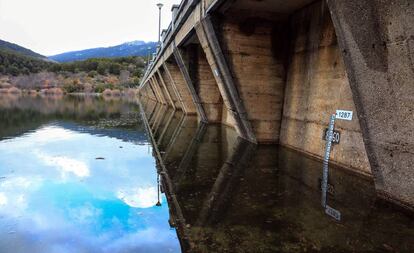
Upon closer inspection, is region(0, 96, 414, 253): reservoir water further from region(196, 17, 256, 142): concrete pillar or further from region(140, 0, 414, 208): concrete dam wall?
region(196, 17, 256, 142): concrete pillar

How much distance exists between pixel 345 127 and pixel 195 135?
250 inches

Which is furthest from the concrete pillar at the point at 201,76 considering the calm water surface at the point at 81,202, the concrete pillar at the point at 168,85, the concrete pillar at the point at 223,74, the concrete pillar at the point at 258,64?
the concrete pillar at the point at 168,85

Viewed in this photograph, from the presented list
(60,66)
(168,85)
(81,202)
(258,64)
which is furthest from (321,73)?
(60,66)

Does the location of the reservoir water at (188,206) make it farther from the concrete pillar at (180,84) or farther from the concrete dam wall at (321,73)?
the concrete pillar at (180,84)

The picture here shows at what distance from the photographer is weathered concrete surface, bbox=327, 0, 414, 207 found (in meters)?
3.99

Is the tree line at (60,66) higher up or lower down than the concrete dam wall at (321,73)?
higher up

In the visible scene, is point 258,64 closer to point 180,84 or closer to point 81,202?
point 81,202

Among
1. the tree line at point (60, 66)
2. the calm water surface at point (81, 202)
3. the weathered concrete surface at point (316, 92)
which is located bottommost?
the calm water surface at point (81, 202)

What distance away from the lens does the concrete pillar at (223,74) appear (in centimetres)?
959

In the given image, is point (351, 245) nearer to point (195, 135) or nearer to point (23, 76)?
A: point (195, 135)

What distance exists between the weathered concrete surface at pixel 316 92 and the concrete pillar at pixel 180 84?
11804mm

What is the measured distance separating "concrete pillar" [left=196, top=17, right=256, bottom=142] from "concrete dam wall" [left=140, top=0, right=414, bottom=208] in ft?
0.11

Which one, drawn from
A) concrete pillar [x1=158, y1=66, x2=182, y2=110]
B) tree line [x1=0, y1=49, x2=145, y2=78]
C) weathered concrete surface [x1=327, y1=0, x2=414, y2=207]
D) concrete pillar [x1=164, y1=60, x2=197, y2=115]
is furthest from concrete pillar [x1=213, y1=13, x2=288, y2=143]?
tree line [x1=0, y1=49, x2=145, y2=78]

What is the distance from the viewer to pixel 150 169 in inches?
281
